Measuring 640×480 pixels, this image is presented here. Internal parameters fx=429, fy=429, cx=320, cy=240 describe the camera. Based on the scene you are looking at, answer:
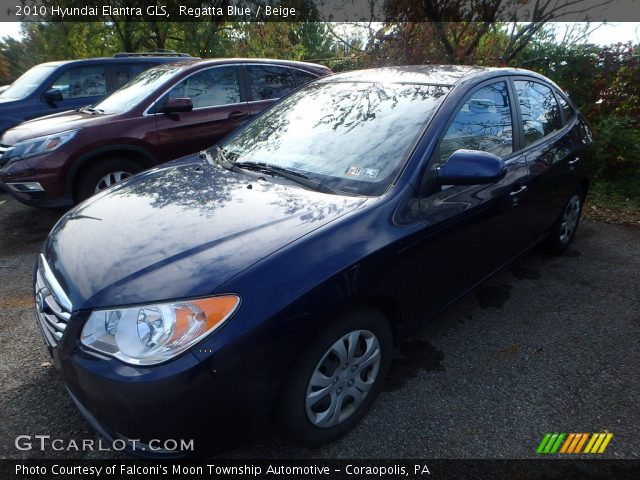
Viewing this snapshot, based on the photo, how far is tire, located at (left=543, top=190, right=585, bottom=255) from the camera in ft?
12.3

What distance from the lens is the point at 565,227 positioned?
12.8 ft

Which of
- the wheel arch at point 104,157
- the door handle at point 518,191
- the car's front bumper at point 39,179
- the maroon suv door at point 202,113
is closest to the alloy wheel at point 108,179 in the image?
the wheel arch at point 104,157

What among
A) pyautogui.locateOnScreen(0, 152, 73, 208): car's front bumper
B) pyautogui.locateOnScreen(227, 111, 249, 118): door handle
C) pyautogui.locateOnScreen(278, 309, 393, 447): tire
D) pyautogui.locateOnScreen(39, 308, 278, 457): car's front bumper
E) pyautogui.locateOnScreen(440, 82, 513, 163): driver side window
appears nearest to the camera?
pyautogui.locateOnScreen(39, 308, 278, 457): car's front bumper

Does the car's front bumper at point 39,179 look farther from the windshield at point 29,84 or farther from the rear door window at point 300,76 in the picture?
the rear door window at point 300,76

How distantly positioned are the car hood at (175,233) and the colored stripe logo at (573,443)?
1449mm

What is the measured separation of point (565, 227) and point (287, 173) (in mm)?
2852

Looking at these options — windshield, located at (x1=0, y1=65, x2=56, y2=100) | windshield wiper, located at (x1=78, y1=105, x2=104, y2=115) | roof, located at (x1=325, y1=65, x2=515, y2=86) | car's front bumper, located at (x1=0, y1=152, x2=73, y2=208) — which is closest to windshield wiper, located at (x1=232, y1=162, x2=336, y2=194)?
roof, located at (x1=325, y1=65, x2=515, y2=86)

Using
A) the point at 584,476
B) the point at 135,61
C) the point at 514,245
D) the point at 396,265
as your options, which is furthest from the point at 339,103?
the point at 135,61

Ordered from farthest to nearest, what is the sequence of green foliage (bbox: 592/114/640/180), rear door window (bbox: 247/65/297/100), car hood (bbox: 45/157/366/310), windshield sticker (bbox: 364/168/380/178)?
green foliage (bbox: 592/114/640/180), rear door window (bbox: 247/65/297/100), windshield sticker (bbox: 364/168/380/178), car hood (bbox: 45/157/366/310)

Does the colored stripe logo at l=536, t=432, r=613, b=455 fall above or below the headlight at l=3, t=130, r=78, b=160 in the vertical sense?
below

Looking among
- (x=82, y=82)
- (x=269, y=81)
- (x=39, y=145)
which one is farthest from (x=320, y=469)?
(x=82, y=82)

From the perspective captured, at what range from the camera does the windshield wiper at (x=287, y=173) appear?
2211 mm

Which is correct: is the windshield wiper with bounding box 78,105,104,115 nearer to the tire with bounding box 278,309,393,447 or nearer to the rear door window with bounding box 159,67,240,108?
the rear door window with bounding box 159,67,240,108

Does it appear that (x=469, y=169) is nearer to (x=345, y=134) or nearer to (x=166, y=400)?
(x=345, y=134)
